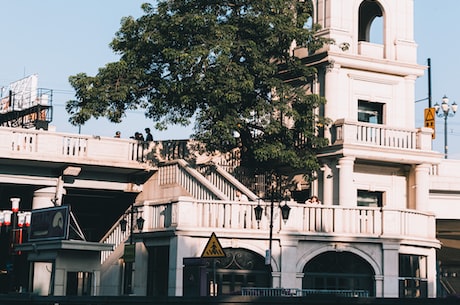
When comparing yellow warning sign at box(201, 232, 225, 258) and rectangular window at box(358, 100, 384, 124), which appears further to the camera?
rectangular window at box(358, 100, 384, 124)

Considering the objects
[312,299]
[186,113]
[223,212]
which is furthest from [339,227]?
[312,299]

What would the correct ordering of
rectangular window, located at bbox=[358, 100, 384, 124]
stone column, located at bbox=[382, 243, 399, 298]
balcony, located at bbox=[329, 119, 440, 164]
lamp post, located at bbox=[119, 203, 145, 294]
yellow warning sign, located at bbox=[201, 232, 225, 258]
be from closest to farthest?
yellow warning sign, located at bbox=[201, 232, 225, 258], lamp post, located at bbox=[119, 203, 145, 294], stone column, located at bbox=[382, 243, 399, 298], balcony, located at bbox=[329, 119, 440, 164], rectangular window, located at bbox=[358, 100, 384, 124]

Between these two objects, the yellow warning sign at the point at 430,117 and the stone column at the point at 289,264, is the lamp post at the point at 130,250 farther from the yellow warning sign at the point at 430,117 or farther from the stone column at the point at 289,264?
the yellow warning sign at the point at 430,117

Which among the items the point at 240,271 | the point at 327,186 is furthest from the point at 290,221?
the point at 327,186

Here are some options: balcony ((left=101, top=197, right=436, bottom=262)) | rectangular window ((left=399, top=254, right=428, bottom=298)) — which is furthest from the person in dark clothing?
rectangular window ((left=399, top=254, right=428, bottom=298))

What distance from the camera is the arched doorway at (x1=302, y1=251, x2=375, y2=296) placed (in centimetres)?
3638

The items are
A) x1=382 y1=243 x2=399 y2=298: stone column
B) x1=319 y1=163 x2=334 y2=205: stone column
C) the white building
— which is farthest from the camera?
x1=319 y1=163 x2=334 y2=205: stone column

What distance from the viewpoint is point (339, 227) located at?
36.3 meters

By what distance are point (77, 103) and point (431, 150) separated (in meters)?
15.3

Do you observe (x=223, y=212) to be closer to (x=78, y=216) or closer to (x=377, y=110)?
(x=377, y=110)

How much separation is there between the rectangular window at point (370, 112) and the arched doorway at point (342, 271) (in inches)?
353

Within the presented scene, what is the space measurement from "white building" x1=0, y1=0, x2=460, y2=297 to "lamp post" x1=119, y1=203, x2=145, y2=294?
0.09 meters

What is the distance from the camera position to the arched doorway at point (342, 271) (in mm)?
36375

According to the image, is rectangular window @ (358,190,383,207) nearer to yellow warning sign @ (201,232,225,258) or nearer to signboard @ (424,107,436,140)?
signboard @ (424,107,436,140)
